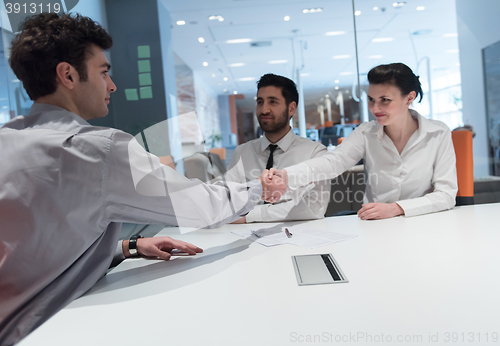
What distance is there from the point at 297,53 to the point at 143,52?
6.65 ft

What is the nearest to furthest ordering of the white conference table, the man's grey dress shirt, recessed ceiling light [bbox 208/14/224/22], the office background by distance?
1. the white conference table
2. the man's grey dress shirt
3. the office background
4. recessed ceiling light [bbox 208/14/224/22]

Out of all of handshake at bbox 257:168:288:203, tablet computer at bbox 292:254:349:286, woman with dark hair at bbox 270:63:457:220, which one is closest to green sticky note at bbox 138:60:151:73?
woman with dark hair at bbox 270:63:457:220

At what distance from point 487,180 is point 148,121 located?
3.94 metres

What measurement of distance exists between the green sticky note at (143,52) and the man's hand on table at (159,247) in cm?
374

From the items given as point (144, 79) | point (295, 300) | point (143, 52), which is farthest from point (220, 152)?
point (295, 300)

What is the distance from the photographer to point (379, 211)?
1620mm

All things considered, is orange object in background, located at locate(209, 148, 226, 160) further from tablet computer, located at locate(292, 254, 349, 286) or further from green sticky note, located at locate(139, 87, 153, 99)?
tablet computer, located at locate(292, 254, 349, 286)

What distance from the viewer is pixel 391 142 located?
2025 millimetres

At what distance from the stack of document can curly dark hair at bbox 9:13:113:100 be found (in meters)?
0.90

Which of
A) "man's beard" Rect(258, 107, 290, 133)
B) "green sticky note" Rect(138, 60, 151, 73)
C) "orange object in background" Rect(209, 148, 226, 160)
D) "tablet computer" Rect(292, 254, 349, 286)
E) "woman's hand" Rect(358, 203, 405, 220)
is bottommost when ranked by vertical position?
"tablet computer" Rect(292, 254, 349, 286)

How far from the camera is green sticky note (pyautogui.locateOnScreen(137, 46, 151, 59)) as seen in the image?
4398 millimetres

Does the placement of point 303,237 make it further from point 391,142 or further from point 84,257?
point 391,142

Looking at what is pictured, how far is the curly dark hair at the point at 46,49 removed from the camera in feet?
3.41

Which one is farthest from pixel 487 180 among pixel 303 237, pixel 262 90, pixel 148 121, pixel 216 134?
Answer: pixel 148 121
